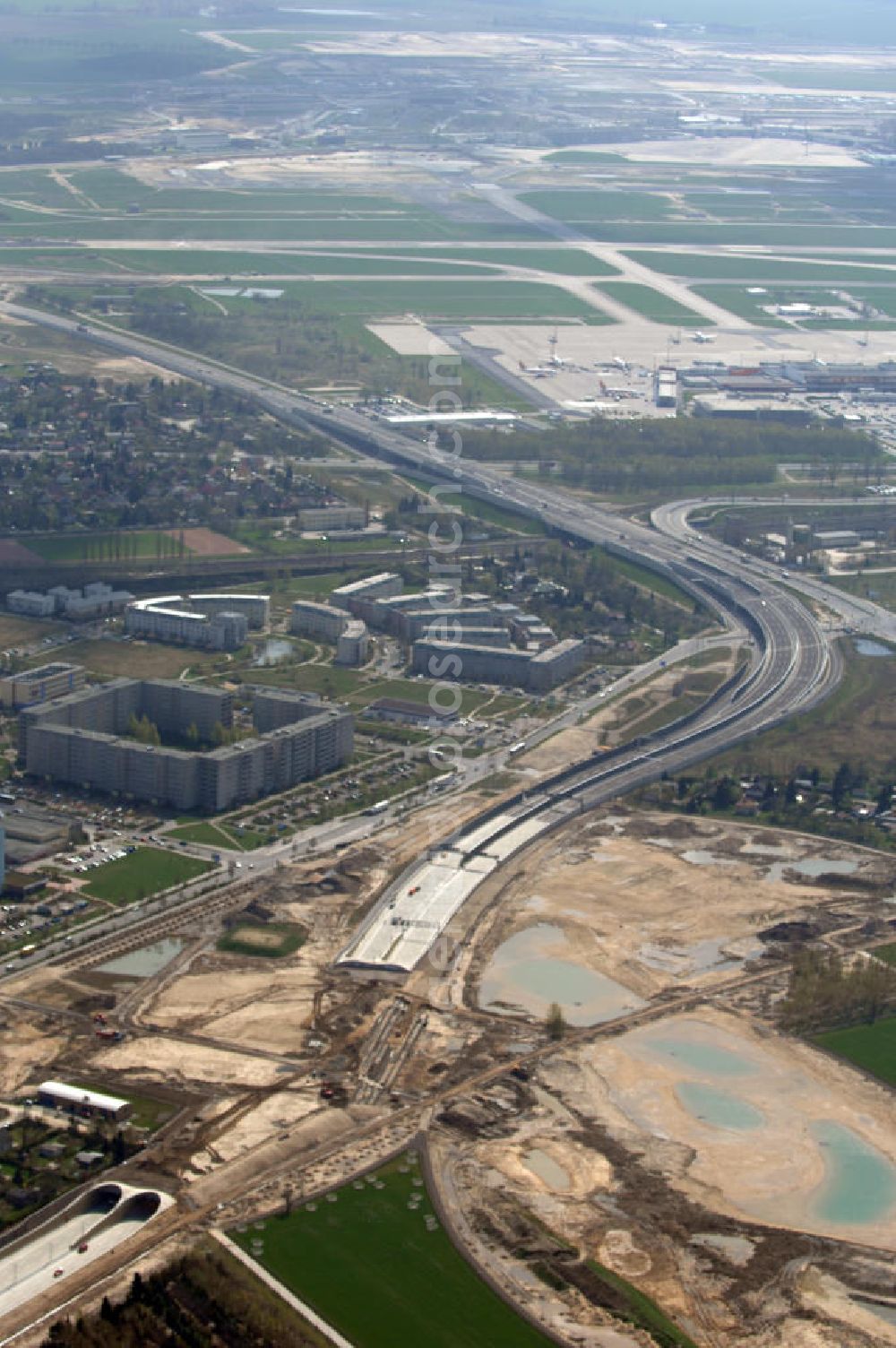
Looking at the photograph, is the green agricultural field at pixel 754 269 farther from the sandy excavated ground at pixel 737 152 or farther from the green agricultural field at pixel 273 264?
the sandy excavated ground at pixel 737 152

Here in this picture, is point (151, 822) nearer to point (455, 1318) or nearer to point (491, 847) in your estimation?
point (491, 847)

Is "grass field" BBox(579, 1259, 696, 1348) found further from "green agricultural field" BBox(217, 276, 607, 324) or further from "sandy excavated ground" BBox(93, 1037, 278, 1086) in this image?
"green agricultural field" BBox(217, 276, 607, 324)

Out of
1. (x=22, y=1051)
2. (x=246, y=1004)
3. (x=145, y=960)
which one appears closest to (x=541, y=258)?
(x=145, y=960)

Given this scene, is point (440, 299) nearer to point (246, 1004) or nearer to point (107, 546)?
point (107, 546)

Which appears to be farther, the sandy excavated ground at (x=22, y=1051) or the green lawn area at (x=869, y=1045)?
the green lawn area at (x=869, y=1045)

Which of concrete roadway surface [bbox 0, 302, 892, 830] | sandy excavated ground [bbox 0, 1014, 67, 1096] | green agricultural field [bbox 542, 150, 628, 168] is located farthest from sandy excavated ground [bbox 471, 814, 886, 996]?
green agricultural field [bbox 542, 150, 628, 168]

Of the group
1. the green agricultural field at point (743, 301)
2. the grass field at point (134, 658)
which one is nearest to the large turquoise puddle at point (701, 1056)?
the grass field at point (134, 658)

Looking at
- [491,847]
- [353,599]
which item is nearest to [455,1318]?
[491,847]
